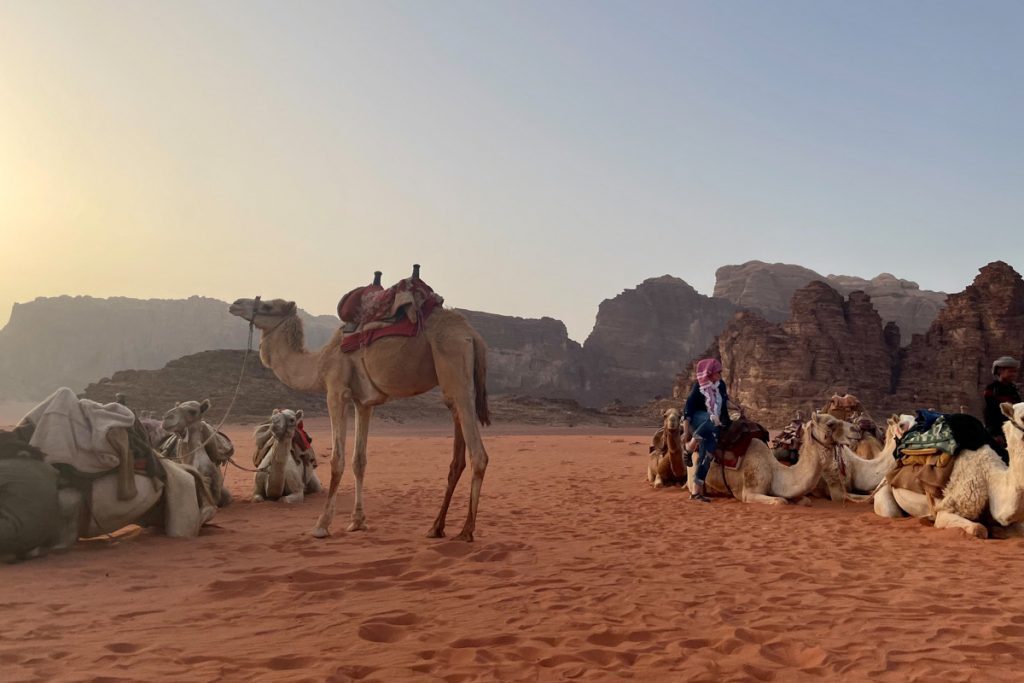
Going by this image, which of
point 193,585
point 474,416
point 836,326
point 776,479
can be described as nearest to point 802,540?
point 776,479

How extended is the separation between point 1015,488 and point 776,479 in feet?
11.8

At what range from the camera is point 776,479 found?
10062 mm

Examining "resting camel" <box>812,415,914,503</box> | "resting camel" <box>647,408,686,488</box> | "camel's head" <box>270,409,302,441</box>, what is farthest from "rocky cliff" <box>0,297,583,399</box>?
"camel's head" <box>270,409,302,441</box>

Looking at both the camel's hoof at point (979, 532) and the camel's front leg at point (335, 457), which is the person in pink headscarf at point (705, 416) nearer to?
the camel's hoof at point (979, 532)

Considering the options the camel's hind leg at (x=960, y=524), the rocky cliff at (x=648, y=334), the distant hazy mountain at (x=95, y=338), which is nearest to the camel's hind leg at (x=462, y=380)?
the camel's hind leg at (x=960, y=524)

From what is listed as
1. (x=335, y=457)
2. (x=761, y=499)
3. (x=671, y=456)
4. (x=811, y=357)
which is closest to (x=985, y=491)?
(x=761, y=499)

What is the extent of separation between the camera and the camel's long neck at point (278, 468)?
9680 mm

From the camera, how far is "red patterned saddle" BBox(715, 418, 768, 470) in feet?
33.8

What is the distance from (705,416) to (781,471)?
1373mm

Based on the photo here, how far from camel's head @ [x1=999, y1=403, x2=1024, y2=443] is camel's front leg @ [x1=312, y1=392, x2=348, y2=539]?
681 centimetres

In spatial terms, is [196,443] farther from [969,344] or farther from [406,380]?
[969,344]

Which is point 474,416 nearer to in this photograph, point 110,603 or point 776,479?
point 110,603

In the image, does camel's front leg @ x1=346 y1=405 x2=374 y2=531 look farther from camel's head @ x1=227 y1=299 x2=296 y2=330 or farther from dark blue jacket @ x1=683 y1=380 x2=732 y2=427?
dark blue jacket @ x1=683 y1=380 x2=732 y2=427

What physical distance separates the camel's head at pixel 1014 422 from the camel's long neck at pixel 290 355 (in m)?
7.31
